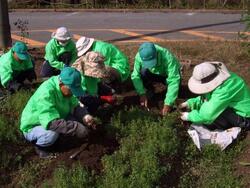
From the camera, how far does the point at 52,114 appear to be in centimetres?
531

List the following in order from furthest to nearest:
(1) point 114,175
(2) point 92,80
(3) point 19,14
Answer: (3) point 19,14 → (2) point 92,80 → (1) point 114,175

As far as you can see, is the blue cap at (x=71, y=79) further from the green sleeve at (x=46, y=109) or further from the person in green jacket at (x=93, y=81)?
the person in green jacket at (x=93, y=81)

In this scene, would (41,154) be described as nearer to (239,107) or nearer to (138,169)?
(138,169)

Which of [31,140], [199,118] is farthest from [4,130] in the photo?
[199,118]

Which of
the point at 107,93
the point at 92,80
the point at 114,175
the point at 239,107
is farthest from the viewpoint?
the point at 107,93

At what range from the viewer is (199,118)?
5711mm

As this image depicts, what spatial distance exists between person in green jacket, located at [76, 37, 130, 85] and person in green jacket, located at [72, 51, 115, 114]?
Answer: 25 cm

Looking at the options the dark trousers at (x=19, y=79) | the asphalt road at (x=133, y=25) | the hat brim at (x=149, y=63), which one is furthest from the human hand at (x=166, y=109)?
the asphalt road at (x=133, y=25)

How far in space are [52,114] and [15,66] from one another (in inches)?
87.1

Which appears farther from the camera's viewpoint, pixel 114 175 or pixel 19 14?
pixel 19 14

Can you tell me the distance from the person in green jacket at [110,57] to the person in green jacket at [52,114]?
1.39m

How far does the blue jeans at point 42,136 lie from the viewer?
17.7 feet

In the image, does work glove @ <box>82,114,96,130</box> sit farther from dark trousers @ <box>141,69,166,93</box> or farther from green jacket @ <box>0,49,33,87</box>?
green jacket @ <box>0,49,33,87</box>

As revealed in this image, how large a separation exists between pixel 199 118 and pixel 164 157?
64 centimetres
